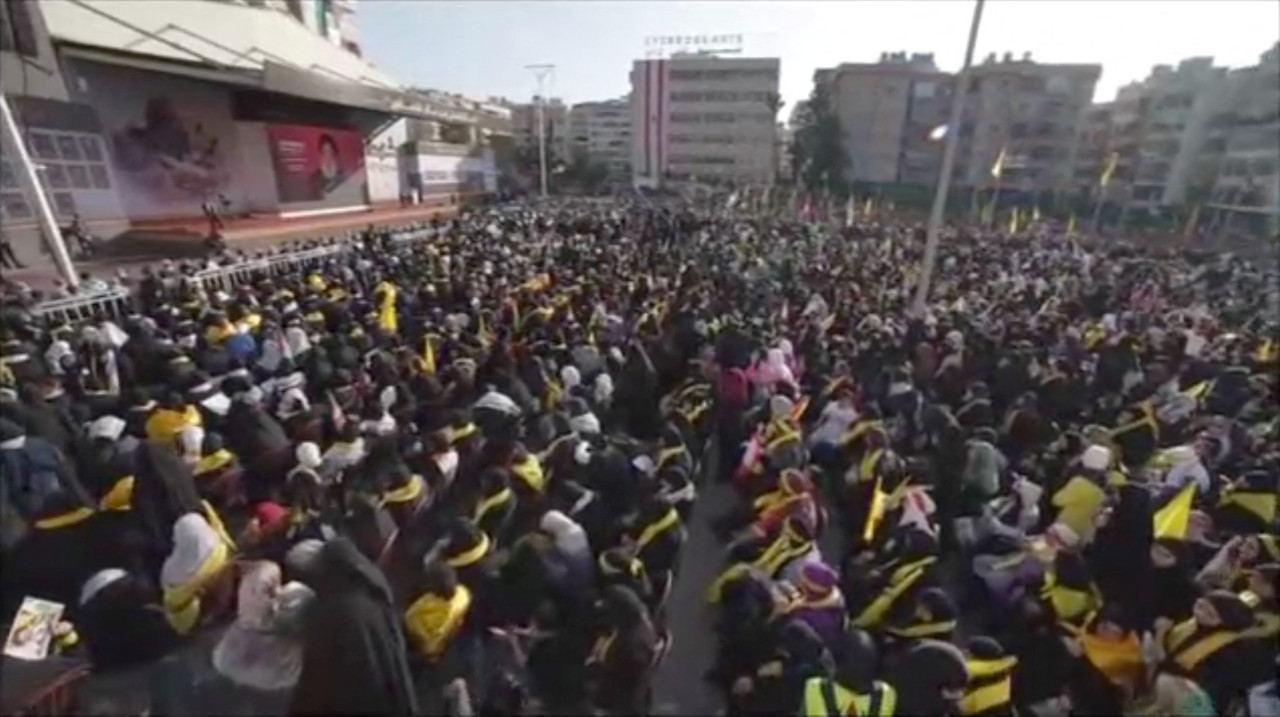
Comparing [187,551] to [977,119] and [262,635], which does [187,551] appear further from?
[977,119]

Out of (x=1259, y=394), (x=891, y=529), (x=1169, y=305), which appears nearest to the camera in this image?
(x=891, y=529)

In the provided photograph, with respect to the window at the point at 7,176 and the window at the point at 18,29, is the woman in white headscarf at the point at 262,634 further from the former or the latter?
the window at the point at 18,29

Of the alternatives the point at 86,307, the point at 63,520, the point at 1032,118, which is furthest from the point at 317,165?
the point at 1032,118

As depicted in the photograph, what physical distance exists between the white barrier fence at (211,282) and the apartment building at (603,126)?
77.8 meters

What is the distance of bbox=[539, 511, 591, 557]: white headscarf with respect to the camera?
4.19 meters

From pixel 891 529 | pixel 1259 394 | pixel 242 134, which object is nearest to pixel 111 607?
pixel 891 529

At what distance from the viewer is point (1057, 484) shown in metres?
5.41

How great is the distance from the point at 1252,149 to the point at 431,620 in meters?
30.6

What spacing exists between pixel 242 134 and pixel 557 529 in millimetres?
25859

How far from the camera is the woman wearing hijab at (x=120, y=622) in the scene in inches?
159

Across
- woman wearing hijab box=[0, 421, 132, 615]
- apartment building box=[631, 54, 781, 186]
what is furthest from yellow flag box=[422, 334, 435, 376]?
apartment building box=[631, 54, 781, 186]

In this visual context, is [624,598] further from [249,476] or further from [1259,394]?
[1259,394]

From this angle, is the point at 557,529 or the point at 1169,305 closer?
the point at 557,529

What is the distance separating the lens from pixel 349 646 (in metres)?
1.08
